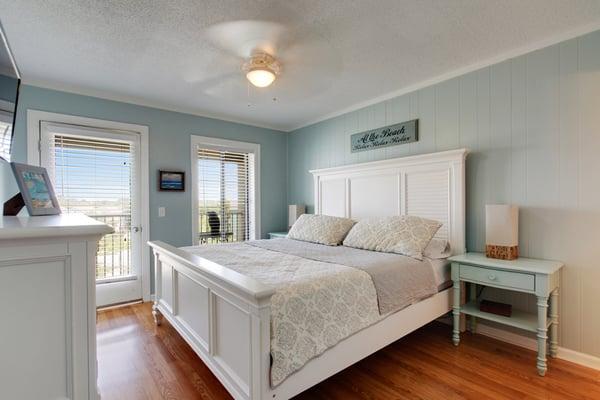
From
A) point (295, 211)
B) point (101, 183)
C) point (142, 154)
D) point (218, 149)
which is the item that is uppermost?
point (218, 149)

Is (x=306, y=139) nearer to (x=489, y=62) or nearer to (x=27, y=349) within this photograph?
(x=489, y=62)

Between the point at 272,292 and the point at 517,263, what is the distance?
198 centimetres

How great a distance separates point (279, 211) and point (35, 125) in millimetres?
3139

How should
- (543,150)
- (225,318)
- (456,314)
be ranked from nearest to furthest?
(225,318)
(543,150)
(456,314)

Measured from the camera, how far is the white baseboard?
6.93 ft

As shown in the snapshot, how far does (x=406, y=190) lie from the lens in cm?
312

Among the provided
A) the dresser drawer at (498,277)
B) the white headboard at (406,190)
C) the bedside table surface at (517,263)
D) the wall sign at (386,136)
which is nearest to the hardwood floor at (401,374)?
the dresser drawer at (498,277)

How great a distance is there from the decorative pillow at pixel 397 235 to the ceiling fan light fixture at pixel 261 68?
5.30ft

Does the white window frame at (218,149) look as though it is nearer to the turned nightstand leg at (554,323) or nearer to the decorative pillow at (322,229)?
the decorative pillow at (322,229)

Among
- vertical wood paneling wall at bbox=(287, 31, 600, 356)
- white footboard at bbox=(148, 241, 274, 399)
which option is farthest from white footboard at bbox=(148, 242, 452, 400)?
vertical wood paneling wall at bbox=(287, 31, 600, 356)

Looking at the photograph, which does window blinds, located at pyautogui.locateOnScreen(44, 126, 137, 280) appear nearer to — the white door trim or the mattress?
the white door trim

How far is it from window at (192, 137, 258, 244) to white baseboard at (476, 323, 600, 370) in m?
3.12

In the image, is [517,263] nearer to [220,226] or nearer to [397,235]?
[397,235]

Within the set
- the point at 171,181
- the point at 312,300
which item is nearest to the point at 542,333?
the point at 312,300
